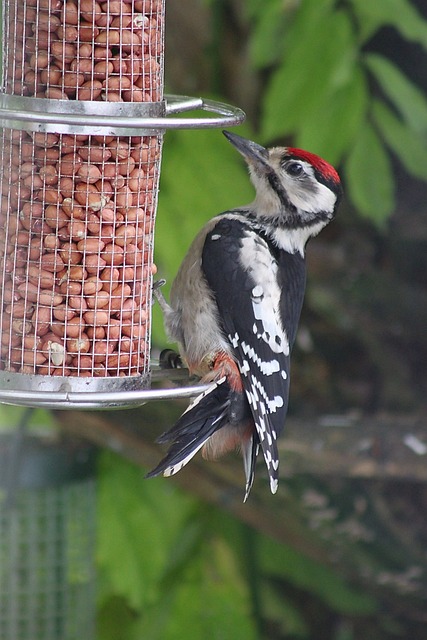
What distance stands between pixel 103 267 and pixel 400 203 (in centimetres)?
211

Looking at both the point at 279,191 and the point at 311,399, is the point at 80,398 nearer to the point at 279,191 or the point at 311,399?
the point at 279,191

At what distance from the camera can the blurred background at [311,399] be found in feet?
9.50

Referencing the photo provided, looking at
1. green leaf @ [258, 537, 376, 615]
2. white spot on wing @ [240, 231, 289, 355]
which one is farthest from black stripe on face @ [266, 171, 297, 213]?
green leaf @ [258, 537, 376, 615]

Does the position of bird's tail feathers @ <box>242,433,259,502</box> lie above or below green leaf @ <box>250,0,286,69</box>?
below

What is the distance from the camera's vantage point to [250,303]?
247cm

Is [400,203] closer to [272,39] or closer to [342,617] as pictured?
[272,39]

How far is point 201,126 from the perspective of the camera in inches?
70.6

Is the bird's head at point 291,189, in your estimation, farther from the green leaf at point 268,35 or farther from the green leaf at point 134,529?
the green leaf at point 134,529

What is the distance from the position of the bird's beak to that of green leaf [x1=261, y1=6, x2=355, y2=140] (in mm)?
199

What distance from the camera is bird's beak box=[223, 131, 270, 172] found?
2525 millimetres

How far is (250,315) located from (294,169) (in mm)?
420

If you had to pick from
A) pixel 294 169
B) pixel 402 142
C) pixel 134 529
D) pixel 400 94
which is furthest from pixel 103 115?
pixel 134 529

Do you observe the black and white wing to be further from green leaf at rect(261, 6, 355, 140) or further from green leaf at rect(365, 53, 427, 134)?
green leaf at rect(365, 53, 427, 134)

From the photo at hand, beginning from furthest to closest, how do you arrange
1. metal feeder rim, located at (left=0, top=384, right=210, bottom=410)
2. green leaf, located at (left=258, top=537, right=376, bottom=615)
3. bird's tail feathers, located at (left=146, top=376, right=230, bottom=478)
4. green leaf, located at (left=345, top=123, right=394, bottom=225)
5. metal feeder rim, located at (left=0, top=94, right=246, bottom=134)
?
green leaf, located at (left=258, top=537, right=376, bottom=615) → green leaf, located at (left=345, top=123, right=394, bottom=225) → bird's tail feathers, located at (left=146, top=376, right=230, bottom=478) → metal feeder rim, located at (left=0, top=384, right=210, bottom=410) → metal feeder rim, located at (left=0, top=94, right=246, bottom=134)
